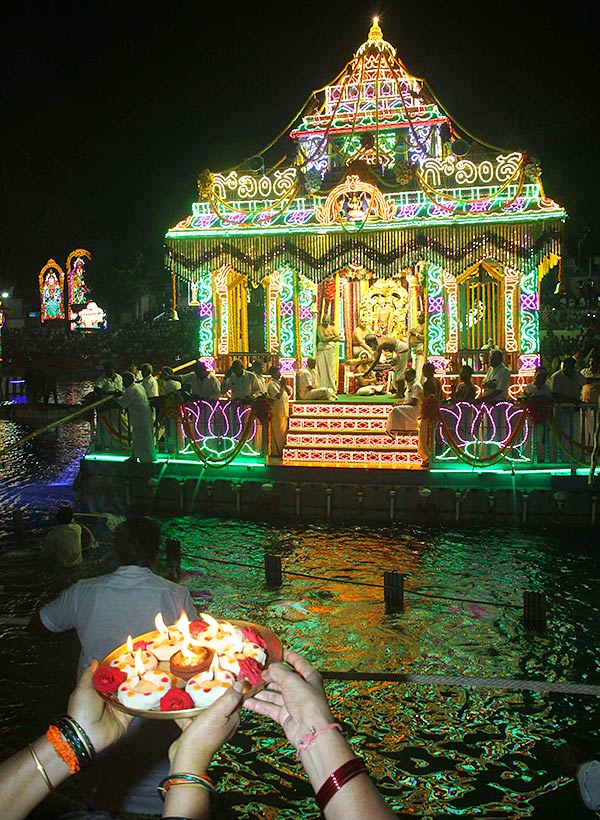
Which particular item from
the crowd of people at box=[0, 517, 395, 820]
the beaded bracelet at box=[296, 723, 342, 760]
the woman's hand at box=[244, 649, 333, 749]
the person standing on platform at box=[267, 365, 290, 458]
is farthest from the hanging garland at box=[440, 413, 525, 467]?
the beaded bracelet at box=[296, 723, 342, 760]

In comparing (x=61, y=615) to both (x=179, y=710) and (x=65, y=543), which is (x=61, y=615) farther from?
(x=65, y=543)

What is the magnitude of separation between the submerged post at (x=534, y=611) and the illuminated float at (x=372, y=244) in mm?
5929

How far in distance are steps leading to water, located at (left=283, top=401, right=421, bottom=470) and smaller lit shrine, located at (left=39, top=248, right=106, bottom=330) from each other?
44729 millimetres

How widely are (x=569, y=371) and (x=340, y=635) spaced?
771 centimetres

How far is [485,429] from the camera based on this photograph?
13141 millimetres

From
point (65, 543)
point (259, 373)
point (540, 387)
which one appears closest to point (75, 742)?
point (65, 543)

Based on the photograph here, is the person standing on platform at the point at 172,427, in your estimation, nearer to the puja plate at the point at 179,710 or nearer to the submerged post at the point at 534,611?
the submerged post at the point at 534,611

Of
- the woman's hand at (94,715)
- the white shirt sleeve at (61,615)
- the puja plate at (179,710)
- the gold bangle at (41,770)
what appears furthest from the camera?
the white shirt sleeve at (61,615)

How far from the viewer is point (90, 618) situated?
157 inches

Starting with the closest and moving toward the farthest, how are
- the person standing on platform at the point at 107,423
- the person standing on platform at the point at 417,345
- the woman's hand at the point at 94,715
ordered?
1. the woman's hand at the point at 94,715
2. the person standing on platform at the point at 107,423
3. the person standing on platform at the point at 417,345

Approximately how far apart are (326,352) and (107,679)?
1561 centimetres

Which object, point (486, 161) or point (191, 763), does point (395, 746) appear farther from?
point (486, 161)

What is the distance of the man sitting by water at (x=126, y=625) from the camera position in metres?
3.65

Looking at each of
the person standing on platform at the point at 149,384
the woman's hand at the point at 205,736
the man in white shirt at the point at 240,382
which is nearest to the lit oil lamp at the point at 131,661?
the woman's hand at the point at 205,736
